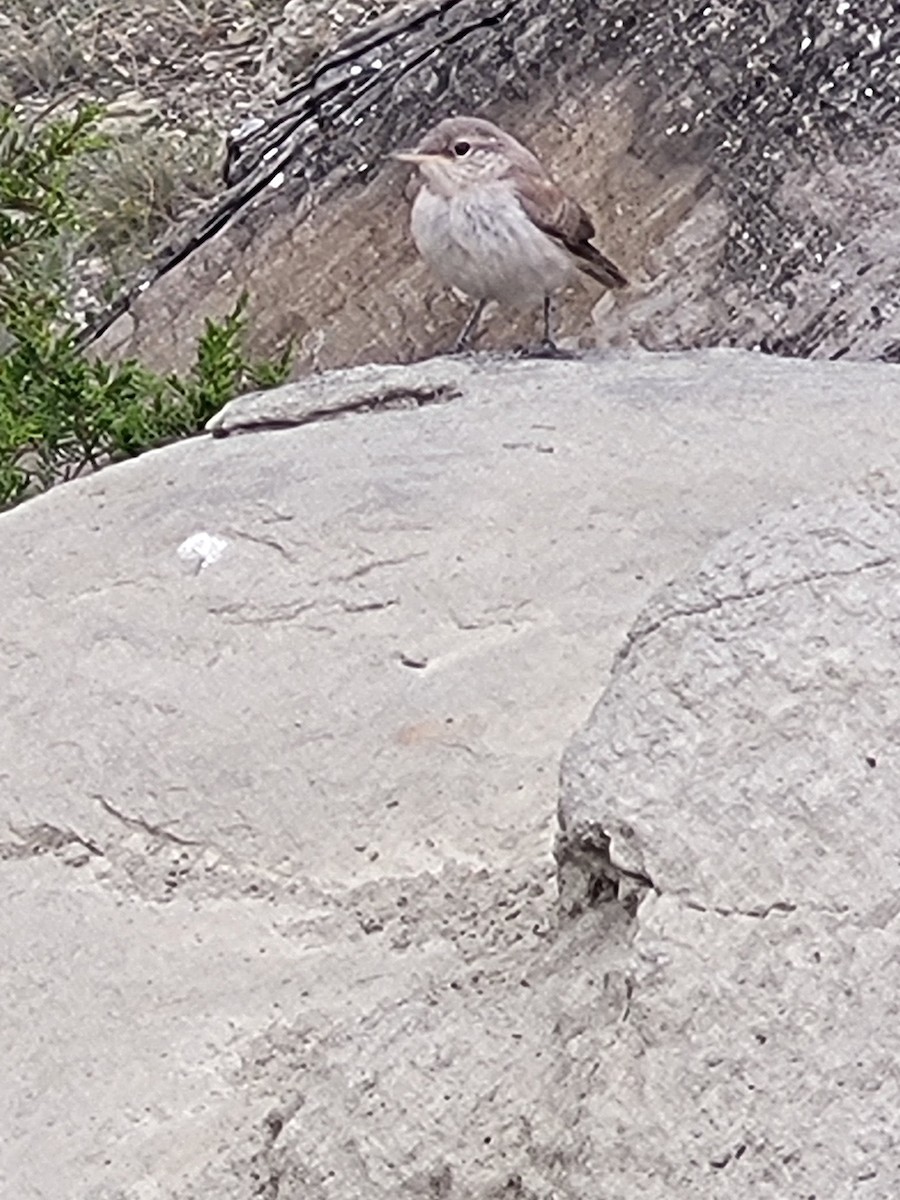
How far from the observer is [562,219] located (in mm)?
6117

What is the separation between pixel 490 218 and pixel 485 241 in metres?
0.07

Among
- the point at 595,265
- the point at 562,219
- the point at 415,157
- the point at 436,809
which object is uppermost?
the point at 436,809

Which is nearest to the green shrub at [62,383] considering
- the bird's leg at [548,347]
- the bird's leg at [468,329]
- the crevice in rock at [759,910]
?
the bird's leg at [468,329]

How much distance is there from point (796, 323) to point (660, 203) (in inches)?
22.4

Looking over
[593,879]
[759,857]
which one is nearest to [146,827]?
[593,879]

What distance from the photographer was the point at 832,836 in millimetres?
2354

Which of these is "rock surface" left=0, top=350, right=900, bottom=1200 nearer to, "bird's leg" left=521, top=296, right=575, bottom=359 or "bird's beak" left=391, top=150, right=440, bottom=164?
"bird's leg" left=521, top=296, right=575, bottom=359

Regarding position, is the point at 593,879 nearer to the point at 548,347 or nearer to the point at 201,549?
the point at 201,549

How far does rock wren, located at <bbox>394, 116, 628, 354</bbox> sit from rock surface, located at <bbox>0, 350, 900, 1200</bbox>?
943 mm

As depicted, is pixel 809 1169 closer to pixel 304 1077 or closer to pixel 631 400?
pixel 304 1077

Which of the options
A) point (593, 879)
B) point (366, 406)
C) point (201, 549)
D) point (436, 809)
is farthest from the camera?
point (366, 406)

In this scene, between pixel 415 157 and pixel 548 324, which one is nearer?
pixel 415 157

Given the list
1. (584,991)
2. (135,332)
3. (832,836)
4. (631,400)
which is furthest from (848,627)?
(135,332)

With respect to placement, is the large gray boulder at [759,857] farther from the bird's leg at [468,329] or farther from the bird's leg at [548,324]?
the bird's leg at [468,329]
